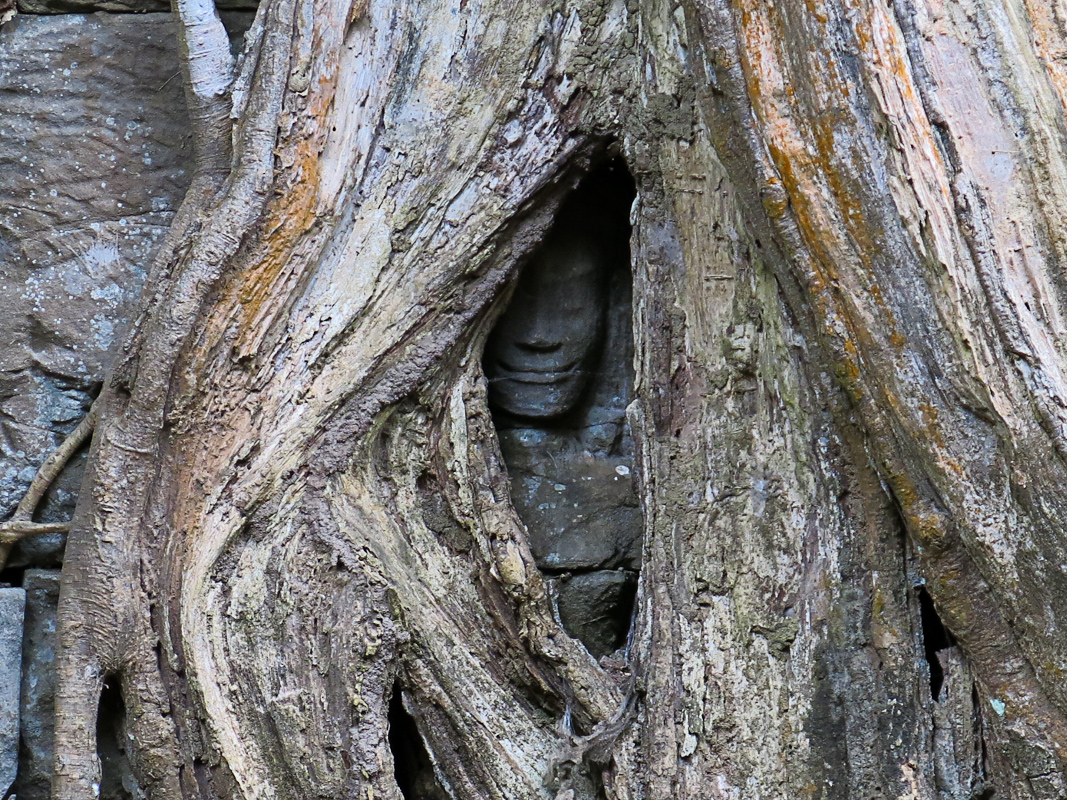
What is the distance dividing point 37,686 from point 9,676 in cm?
5

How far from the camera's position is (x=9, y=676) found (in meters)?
1.58

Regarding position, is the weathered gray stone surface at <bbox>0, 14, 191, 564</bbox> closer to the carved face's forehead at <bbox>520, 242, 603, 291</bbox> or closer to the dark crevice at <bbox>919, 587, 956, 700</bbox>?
the carved face's forehead at <bbox>520, 242, 603, 291</bbox>

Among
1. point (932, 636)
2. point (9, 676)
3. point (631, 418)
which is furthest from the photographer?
point (9, 676)

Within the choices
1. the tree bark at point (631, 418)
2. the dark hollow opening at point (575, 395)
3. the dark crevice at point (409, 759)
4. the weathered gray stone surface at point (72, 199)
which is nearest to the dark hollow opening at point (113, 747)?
the tree bark at point (631, 418)

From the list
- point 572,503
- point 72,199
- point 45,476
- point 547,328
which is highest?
point 72,199

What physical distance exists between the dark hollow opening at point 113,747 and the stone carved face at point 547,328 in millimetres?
777

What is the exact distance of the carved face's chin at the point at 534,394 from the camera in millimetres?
1727

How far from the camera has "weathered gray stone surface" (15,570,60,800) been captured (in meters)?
1.60

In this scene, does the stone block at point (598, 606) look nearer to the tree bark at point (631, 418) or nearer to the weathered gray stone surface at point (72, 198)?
the tree bark at point (631, 418)

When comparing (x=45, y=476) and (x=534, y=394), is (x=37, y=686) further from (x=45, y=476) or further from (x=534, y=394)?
(x=534, y=394)

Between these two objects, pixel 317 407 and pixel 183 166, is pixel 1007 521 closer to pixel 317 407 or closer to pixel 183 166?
pixel 317 407

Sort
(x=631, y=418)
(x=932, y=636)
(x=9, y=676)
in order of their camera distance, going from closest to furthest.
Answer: (x=932, y=636) → (x=631, y=418) → (x=9, y=676)

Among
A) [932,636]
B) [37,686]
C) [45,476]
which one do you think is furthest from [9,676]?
[932,636]

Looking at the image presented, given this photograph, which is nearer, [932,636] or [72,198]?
[932,636]
